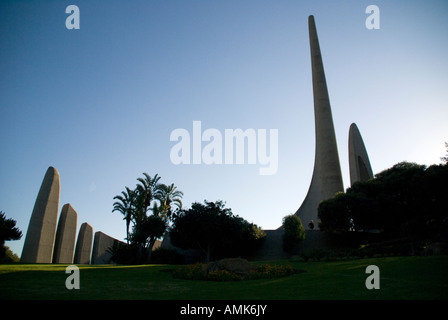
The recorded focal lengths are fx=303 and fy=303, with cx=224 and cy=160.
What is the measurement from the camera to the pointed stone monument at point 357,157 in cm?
4942

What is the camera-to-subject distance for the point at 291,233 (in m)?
34.3

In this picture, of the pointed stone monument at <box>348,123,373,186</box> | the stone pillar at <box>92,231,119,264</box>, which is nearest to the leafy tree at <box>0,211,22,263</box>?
the stone pillar at <box>92,231,119,264</box>

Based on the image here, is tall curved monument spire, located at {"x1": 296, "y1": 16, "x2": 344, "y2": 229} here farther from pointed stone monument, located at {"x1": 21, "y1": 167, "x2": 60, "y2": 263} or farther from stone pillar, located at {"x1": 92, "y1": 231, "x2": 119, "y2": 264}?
pointed stone monument, located at {"x1": 21, "y1": 167, "x2": 60, "y2": 263}

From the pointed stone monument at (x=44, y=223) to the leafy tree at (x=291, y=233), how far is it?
2556 cm

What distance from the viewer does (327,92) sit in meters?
50.9

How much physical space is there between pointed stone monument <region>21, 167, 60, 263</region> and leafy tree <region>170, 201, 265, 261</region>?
1296cm

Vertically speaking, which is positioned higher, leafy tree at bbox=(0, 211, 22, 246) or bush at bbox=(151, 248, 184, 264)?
leafy tree at bbox=(0, 211, 22, 246)

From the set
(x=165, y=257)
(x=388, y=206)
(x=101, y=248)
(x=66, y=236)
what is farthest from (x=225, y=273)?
Answer: (x=388, y=206)

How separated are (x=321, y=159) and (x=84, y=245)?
35.4m

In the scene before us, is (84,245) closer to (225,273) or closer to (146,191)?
(146,191)

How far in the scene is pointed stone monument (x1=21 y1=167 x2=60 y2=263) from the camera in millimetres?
31188
